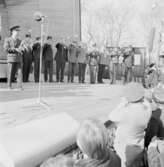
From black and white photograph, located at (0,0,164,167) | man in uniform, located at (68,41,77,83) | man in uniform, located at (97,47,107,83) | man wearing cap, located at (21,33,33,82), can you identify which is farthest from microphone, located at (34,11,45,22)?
man in uniform, located at (97,47,107,83)

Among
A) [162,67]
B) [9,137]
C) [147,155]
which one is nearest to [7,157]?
[9,137]

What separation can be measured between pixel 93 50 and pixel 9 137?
0.96 m

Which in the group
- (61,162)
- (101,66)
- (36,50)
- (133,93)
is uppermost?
(36,50)

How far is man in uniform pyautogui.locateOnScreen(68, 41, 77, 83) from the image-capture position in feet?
7.87

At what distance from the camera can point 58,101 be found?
2348mm

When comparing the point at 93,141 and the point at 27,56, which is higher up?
the point at 27,56

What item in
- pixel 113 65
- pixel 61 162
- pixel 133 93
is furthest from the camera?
pixel 113 65

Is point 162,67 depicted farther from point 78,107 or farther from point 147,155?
point 147,155

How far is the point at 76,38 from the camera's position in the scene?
237 centimetres

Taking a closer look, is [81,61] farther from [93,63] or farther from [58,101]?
[58,101]

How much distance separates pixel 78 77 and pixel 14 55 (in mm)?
462

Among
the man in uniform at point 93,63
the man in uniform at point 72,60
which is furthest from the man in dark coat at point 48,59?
the man in uniform at point 93,63

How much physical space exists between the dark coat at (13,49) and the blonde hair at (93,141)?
108 centimetres

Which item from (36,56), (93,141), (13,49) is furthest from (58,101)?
(93,141)
